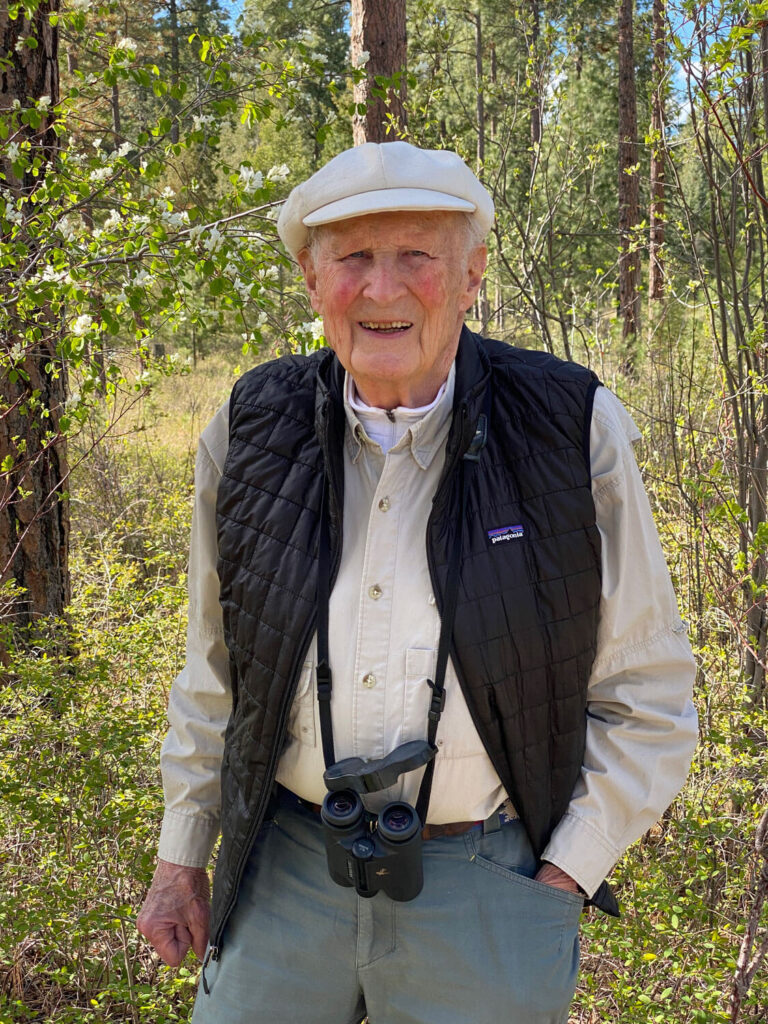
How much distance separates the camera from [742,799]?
3.17 m

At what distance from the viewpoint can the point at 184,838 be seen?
195 cm

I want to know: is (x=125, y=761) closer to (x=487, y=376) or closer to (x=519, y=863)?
(x=519, y=863)

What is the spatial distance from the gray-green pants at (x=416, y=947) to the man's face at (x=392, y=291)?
0.87 metres

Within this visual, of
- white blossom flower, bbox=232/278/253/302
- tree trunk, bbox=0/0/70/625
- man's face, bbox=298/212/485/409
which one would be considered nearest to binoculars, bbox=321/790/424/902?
man's face, bbox=298/212/485/409

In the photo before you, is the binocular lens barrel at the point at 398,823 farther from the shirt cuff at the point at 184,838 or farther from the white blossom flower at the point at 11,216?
the white blossom flower at the point at 11,216

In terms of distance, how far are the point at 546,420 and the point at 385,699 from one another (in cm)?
58

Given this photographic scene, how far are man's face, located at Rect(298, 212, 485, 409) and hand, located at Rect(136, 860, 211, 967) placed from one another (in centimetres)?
108

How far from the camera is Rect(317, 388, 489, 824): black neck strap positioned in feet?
5.32

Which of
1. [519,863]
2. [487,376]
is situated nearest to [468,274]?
[487,376]

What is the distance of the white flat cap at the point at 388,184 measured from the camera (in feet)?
5.48

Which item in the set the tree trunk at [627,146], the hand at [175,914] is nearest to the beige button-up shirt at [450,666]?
the hand at [175,914]

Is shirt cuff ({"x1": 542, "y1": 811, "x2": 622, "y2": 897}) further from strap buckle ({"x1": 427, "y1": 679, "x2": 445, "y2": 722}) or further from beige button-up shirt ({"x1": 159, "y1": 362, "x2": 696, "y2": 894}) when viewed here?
strap buckle ({"x1": 427, "y1": 679, "x2": 445, "y2": 722})

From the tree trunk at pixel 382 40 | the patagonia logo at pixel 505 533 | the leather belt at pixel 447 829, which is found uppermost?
the tree trunk at pixel 382 40

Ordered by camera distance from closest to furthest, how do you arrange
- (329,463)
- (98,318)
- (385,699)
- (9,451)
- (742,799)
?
(385,699) → (329,463) → (742,799) → (98,318) → (9,451)
